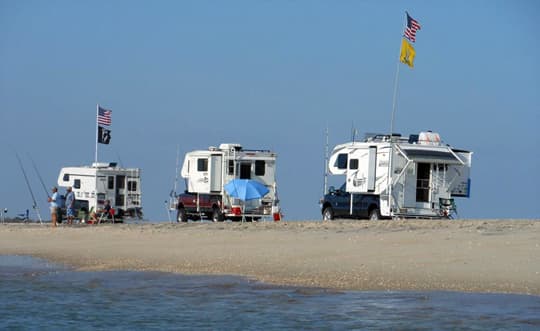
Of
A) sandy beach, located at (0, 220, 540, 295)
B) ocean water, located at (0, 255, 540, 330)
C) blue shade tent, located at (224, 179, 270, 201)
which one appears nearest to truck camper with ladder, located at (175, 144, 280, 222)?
blue shade tent, located at (224, 179, 270, 201)

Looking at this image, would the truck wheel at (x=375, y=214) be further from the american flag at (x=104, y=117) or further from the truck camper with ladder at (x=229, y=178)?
the american flag at (x=104, y=117)

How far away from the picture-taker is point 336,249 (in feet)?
70.7

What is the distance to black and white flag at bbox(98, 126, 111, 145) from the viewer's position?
43594 mm

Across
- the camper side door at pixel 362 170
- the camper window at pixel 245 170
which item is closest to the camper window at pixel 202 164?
the camper window at pixel 245 170

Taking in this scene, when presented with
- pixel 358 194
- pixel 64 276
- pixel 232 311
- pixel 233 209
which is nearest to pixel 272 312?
pixel 232 311

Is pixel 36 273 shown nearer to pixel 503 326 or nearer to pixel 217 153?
pixel 503 326

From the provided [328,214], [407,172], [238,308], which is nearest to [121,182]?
[328,214]

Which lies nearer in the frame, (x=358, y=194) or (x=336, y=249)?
(x=336, y=249)

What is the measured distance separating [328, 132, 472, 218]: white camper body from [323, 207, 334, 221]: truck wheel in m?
1.13

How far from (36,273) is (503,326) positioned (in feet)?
34.2

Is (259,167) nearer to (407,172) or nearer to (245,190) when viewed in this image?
(245,190)

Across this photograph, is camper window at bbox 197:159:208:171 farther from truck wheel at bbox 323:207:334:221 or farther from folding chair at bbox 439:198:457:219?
folding chair at bbox 439:198:457:219

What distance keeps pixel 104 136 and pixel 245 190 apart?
9585 mm

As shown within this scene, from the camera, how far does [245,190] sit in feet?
120
